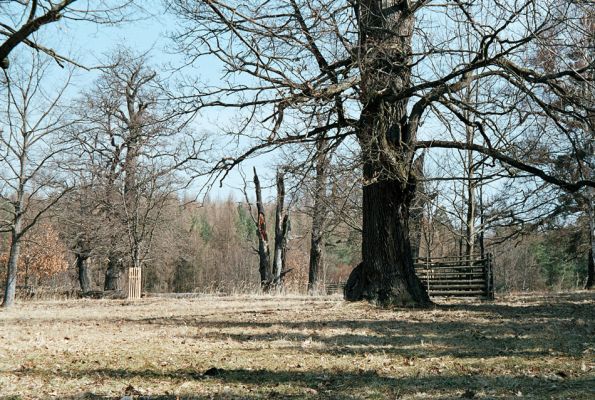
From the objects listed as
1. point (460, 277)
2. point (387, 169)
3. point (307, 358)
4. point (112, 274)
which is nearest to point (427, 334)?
point (307, 358)

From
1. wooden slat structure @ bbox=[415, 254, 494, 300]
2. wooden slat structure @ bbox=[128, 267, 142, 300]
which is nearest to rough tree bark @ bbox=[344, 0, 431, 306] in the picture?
wooden slat structure @ bbox=[415, 254, 494, 300]

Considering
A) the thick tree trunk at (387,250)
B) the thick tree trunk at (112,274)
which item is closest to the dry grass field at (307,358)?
the thick tree trunk at (387,250)

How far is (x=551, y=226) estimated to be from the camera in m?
26.1

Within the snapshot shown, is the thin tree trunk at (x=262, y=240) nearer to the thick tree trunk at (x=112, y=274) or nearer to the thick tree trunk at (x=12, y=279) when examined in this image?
the thick tree trunk at (x=112, y=274)

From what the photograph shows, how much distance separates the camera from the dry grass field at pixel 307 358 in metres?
5.33

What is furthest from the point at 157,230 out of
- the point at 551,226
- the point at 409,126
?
the point at 409,126

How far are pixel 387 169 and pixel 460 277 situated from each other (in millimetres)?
10678

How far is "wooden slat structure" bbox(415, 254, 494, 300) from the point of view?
69.3 feet

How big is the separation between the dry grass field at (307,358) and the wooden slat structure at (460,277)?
376 inches

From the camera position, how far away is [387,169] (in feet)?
41.0

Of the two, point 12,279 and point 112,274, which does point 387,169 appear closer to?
point 12,279

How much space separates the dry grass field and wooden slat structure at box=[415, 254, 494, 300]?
955 centimetres

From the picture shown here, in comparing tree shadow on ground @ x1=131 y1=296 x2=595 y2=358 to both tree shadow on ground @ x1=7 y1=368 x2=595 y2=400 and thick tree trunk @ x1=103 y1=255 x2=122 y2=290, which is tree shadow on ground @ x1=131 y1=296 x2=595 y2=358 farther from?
thick tree trunk @ x1=103 y1=255 x2=122 y2=290

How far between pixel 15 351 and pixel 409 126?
9.10 metres
